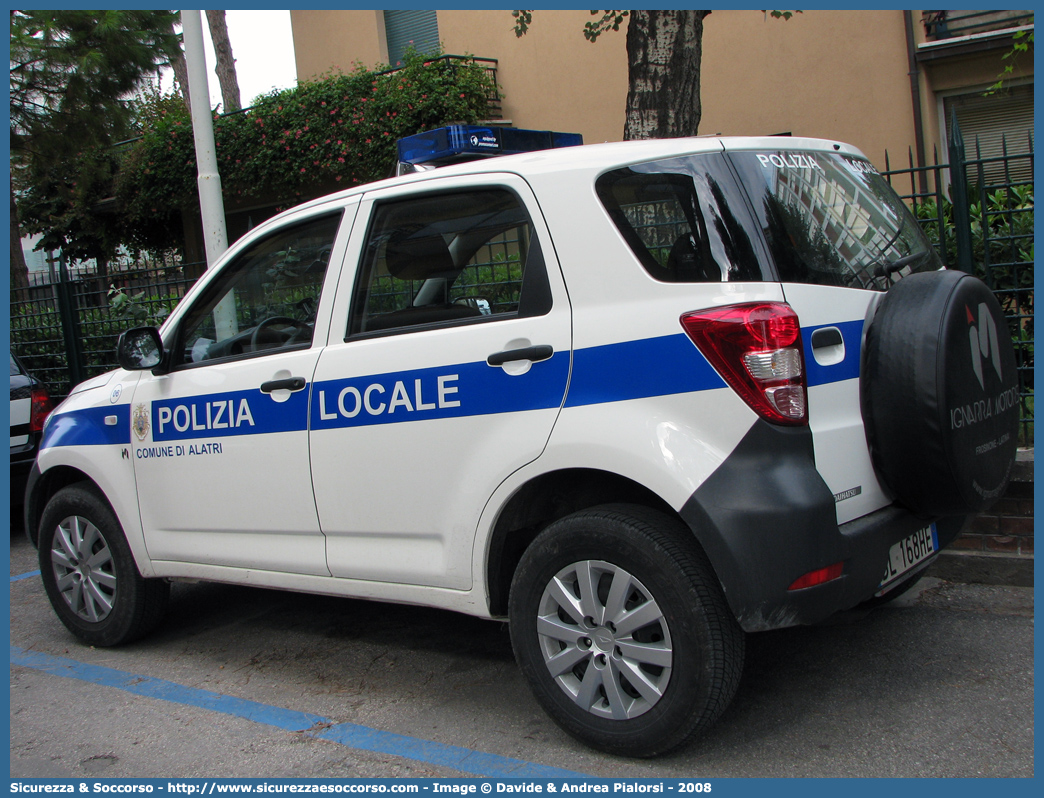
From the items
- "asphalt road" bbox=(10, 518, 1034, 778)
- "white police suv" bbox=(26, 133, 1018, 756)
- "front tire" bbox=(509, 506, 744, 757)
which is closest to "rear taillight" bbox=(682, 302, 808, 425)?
"white police suv" bbox=(26, 133, 1018, 756)

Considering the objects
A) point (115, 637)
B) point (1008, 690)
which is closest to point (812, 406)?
point (1008, 690)

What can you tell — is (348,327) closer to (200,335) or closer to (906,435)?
(200,335)

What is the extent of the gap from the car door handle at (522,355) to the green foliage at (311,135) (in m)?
11.4

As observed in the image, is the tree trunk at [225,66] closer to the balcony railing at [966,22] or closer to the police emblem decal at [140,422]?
the balcony railing at [966,22]

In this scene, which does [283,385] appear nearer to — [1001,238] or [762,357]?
[762,357]

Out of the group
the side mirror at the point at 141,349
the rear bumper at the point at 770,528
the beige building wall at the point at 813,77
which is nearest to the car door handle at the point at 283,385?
the side mirror at the point at 141,349

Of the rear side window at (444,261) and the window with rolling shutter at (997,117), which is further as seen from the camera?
the window with rolling shutter at (997,117)

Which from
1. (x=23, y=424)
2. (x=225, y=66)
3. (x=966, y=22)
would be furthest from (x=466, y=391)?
(x=225, y=66)

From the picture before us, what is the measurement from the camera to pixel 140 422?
13.5 ft

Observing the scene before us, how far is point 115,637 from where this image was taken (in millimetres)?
4328

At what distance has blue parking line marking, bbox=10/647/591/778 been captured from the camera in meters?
3.01

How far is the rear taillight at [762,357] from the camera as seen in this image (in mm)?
2650

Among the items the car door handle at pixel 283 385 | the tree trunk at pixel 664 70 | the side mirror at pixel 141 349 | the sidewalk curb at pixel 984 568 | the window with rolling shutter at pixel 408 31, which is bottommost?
the sidewalk curb at pixel 984 568

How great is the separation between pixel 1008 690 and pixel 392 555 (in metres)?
2.18
